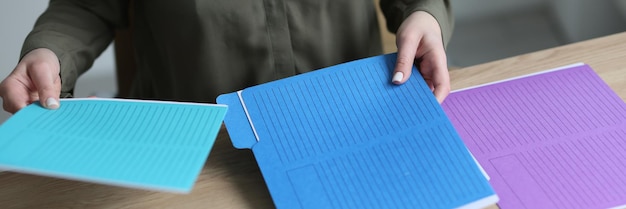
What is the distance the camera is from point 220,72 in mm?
Result: 902

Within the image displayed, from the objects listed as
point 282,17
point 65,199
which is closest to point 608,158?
point 282,17

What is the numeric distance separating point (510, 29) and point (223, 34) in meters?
1.16

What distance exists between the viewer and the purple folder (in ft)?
2.01

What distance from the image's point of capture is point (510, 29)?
5.90 feet

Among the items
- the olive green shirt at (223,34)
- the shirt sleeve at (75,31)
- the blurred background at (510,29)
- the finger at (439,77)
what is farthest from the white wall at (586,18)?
the shirt sleeve at (75,31)

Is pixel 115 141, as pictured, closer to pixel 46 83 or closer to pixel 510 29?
pixel 46 83

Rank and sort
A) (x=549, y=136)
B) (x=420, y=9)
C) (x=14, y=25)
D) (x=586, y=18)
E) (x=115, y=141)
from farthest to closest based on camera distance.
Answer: (x=586, y=18), (x=14, y=25), (x=420, y=9), (x=549, y=136), (x=115, y=141)

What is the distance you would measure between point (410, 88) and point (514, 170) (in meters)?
0.13

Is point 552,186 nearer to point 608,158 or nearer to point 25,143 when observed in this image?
point 608,158

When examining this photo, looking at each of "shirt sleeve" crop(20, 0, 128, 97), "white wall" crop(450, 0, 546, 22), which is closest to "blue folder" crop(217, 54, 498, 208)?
"shirt sleeve" crop(20, 0, 128, 97)

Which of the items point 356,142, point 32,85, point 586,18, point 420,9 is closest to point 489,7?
point 586,18

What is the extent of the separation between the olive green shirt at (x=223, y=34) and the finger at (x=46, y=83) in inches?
3.8

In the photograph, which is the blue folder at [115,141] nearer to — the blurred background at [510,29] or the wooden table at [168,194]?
the wooden table at [168,194]

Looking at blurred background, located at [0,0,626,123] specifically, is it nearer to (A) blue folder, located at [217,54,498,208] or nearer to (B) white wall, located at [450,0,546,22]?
(B) white wall, located at [450,0,546,22]
